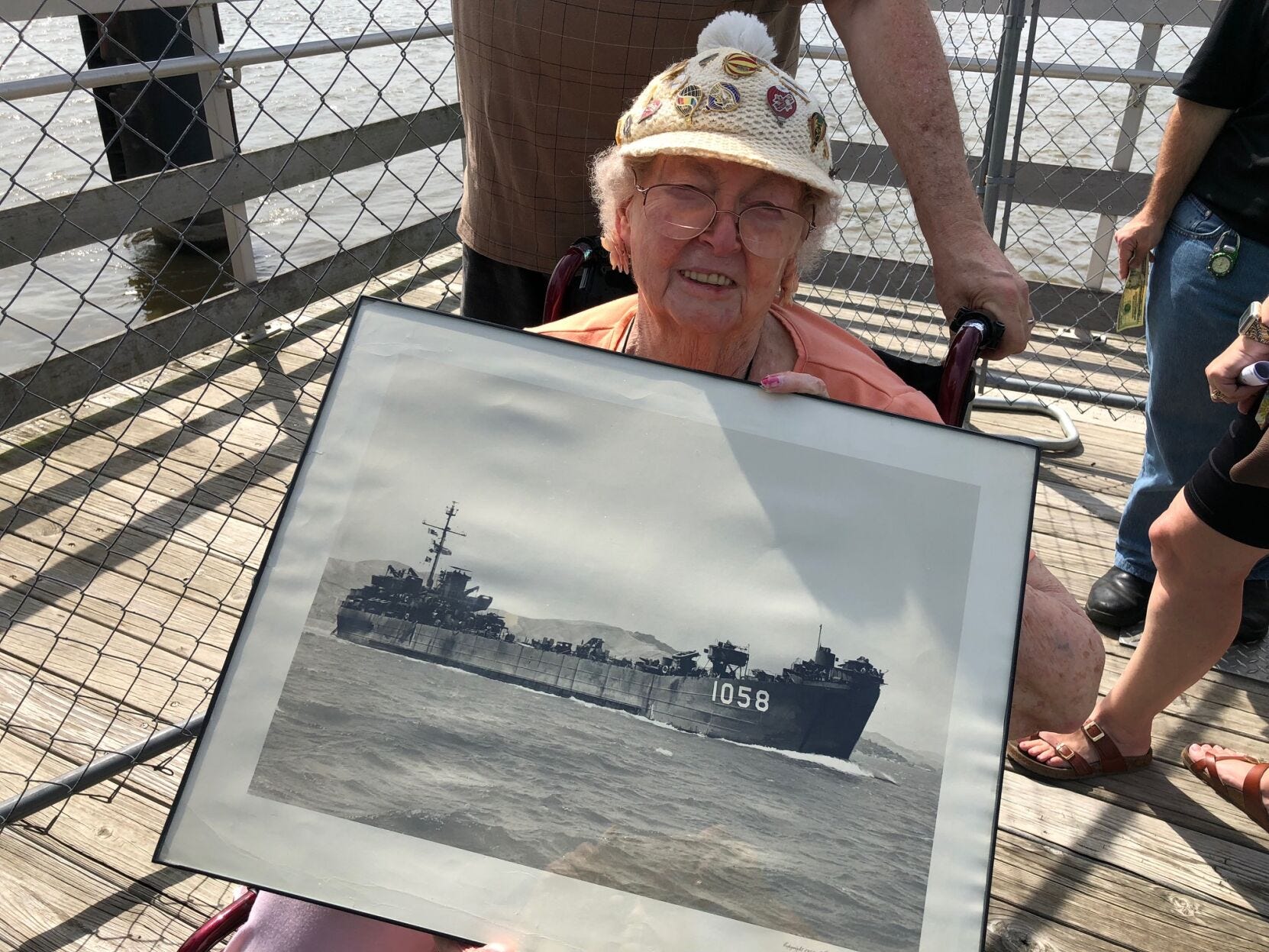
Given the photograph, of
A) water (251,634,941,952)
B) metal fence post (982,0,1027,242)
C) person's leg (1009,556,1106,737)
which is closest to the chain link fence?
metal fence post (982,0,1027,242)

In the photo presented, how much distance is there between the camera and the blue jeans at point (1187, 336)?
7.57ft

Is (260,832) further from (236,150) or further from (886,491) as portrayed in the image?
(236,150)

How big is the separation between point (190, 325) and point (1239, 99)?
332cm

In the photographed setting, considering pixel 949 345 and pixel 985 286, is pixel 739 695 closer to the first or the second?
pixel 985 286

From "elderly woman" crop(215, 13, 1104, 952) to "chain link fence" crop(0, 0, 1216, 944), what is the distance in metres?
1.32

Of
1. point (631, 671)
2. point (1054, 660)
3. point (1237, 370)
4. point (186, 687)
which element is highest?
point (1237, 370)

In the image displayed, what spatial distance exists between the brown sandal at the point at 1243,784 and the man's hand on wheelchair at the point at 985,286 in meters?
1.29

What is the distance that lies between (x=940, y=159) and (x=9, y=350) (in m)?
5.21

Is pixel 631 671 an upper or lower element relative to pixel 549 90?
lower

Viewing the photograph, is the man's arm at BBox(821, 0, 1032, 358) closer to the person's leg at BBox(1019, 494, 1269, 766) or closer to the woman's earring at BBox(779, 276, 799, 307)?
the woman's earring at BBox(779, 276, 799, 307)

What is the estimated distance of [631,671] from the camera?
1.07 metres

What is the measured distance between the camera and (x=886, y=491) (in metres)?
1.10

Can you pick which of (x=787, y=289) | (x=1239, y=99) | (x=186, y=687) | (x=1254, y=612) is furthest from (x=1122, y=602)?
(x=186, y=687)

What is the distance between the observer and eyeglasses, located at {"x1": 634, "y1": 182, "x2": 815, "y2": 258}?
1415mm
